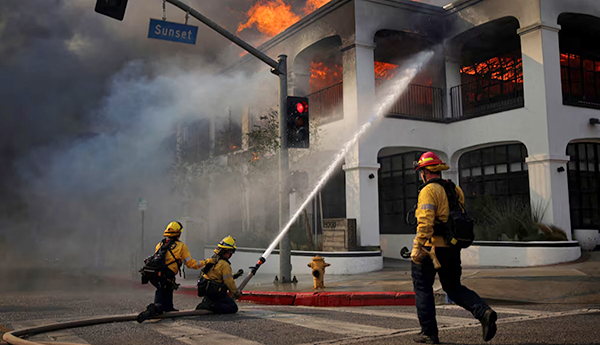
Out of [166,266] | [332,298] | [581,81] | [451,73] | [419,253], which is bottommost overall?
[332,298]

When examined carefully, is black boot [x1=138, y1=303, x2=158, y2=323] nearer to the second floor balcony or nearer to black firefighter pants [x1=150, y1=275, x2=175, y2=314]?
black firefighter pants [x1=150, y1=275, x2=175, y2=314]

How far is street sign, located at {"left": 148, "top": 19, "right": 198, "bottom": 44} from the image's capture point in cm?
978

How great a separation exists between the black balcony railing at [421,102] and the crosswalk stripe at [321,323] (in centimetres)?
1124

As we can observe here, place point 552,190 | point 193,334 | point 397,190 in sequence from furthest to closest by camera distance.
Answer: point 397,190 → point 552,190 → point 193,334

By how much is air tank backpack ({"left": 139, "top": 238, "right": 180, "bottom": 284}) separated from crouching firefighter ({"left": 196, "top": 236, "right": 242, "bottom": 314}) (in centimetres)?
49

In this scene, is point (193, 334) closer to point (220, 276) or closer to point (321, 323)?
point (321, 323)

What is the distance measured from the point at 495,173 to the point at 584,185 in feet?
8.12

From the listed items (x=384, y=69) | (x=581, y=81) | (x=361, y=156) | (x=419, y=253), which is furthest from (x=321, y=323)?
(x=384, y=69)

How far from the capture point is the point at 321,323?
6.62m

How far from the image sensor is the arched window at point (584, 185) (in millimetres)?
15625

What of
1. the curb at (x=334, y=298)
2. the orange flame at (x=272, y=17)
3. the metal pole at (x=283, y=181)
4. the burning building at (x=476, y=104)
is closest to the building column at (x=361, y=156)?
the burning building at (x=476, y=104)

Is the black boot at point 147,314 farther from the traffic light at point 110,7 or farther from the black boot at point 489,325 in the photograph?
the traffic light at point 110,7

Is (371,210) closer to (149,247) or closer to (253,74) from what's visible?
(253,74)

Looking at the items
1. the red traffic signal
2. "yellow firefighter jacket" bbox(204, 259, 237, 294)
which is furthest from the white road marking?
the red traffic signal
